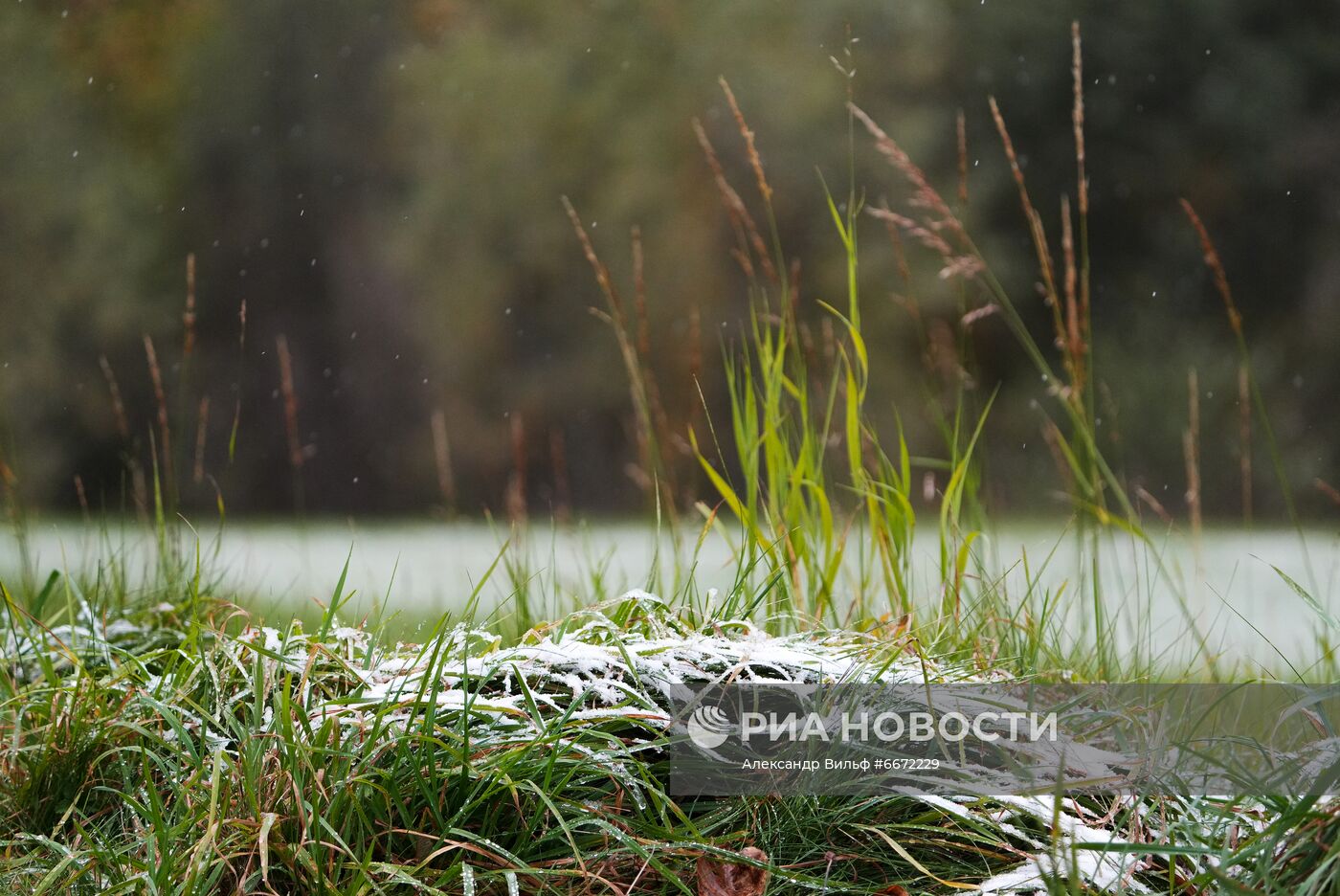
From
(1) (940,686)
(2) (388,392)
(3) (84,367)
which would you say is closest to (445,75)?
(2) (388,392)

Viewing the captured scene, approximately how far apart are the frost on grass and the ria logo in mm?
32

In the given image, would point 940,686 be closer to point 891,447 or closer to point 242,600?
point 242,600

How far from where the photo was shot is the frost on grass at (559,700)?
1160 mm

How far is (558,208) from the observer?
12344mm

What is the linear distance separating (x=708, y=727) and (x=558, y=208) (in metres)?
11.5

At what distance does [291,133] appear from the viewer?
497 inches

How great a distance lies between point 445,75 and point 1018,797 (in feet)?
42.0

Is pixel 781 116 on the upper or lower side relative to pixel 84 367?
upper

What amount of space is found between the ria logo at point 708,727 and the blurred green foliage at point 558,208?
30.3 feet

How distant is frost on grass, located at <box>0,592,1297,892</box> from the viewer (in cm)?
116

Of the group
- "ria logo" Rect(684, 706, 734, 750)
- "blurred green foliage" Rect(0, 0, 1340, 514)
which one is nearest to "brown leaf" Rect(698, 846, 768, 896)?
"ria logo" Rect(684, 706, 734, 750)

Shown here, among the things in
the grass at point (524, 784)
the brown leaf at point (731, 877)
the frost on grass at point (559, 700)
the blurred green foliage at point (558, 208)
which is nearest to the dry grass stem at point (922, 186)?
the grass at point (524, 784)

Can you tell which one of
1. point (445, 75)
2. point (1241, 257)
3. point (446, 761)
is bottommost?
point (446, 761)

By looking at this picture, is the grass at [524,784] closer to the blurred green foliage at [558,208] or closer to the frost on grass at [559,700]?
the frost on grass at [559,700]
